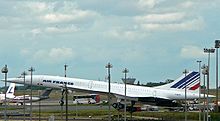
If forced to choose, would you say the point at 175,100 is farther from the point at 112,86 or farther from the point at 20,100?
the point at 20,100

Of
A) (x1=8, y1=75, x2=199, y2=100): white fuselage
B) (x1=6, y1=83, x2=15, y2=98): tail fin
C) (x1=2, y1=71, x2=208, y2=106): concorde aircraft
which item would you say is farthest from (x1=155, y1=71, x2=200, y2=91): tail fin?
(x1=6, y1=83, x2=15, y2=98): tail fin

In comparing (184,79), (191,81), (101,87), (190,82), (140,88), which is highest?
(184,79)

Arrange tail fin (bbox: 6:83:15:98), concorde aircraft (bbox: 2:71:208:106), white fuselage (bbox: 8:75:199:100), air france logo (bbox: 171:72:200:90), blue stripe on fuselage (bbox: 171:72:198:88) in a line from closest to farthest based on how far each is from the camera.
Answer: concorde aircraft (bbox: 2:71:208:106), white fuselage (bbox: 8:75:199:100), air france logo (bbox: 171:72:200:90), blue stripe on fuselage (bbox: 171:72:198:88), tail fin (bbox: 6:83:15:98)

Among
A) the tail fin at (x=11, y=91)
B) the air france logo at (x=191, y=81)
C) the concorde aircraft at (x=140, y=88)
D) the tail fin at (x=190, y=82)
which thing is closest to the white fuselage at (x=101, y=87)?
the concorde aircraft at (x=140, y=88)

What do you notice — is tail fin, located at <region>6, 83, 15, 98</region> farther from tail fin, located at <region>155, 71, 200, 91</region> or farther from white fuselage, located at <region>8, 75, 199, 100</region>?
tail fin, located at <region>155, 71, 200, 91</region>

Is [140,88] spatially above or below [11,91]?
above

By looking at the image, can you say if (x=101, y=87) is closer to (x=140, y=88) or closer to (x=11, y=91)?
(x=140, y=88)

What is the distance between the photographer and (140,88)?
115m

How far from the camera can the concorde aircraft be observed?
361ft

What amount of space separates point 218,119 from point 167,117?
13.2 m

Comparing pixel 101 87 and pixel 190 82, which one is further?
pixel 190 82

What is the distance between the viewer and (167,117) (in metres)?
102

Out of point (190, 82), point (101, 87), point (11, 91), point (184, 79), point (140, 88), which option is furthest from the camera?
point (11, 91)

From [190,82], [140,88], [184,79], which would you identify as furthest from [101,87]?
[190,82]
